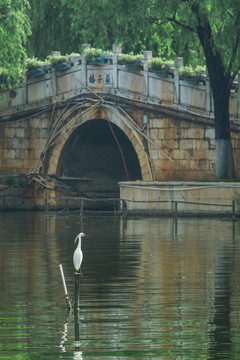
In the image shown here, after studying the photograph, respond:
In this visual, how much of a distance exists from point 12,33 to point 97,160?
8.58 meters

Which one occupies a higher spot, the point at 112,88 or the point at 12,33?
the point at 12,33

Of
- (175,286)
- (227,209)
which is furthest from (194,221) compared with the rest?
(175,286)

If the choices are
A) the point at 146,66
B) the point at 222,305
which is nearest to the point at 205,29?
the point at 146,66

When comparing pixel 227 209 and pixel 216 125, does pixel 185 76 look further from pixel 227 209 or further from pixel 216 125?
pixel 227 209

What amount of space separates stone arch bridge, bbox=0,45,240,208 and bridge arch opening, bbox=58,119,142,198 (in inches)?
1.4

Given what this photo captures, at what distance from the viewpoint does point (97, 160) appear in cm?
4028

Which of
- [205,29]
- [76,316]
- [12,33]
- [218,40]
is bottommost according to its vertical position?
[76,316]

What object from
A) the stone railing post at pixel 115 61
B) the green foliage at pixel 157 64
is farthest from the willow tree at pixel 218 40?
the stone railing post at pixel 115 61

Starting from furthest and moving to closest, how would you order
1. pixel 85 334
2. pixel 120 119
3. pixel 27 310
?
1. pixel 120 119
2. pixel 27 310
3. pixel 85 334


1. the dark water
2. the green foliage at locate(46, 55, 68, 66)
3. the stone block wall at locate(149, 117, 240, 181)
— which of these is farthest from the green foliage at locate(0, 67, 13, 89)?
the dark water

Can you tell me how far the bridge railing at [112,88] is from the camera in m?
33.5

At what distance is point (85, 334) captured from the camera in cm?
1148

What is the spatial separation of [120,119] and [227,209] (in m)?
7.23

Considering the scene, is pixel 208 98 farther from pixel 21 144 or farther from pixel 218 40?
pixel 21 144
